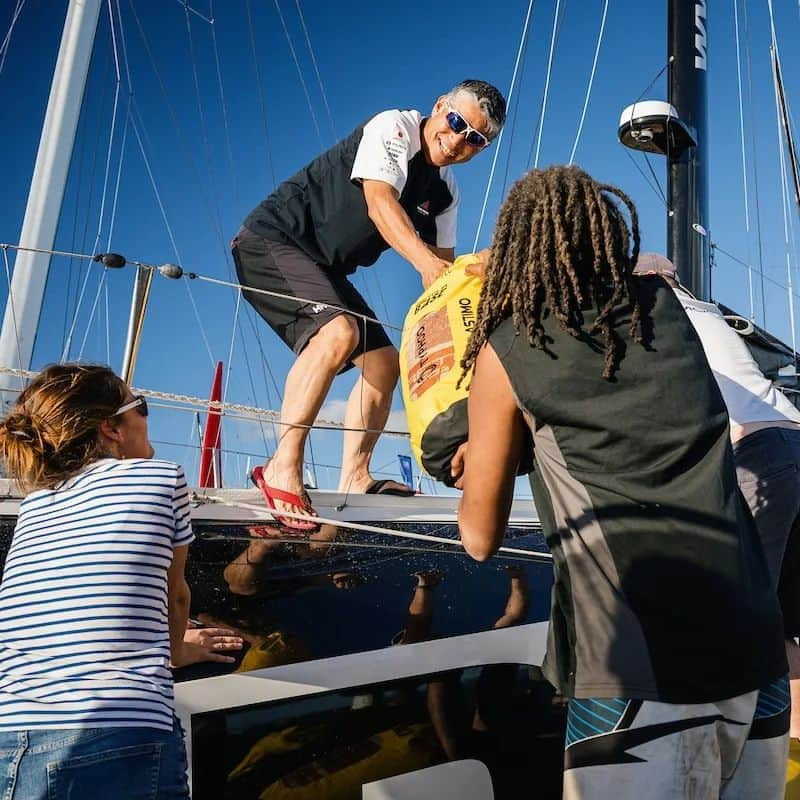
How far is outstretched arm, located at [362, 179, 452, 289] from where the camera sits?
273cm

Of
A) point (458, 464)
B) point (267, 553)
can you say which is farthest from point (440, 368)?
point (267, 553)

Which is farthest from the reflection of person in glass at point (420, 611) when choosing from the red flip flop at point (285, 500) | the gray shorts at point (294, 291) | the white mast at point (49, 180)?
the white mast at point (49, 180)

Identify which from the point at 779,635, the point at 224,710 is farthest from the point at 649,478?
the point at 224,710

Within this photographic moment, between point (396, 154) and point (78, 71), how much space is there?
17.1 feet

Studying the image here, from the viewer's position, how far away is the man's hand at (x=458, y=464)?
1.61 metres

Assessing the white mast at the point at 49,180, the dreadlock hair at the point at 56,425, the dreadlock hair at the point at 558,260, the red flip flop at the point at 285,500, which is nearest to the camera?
the dreadlock hair at the point at 558,260

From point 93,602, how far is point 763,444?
1570 mm

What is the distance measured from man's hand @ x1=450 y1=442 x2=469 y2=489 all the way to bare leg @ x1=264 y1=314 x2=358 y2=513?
149 cm

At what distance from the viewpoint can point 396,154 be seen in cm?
306

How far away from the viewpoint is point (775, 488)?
6.57ft

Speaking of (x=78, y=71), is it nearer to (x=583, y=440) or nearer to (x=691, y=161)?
(x=691, y=161)

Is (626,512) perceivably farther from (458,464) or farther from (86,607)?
(86,607)

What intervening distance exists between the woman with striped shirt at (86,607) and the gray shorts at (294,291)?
61.7 inches

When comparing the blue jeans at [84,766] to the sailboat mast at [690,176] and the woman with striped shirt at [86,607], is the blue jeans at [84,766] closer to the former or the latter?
the woman with striped shirt at [86,607]
